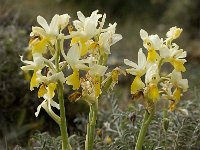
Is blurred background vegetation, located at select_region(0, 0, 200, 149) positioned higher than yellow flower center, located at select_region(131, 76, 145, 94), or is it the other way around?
blurred background vegetation, located at select_region(0, 0, 200, 149)

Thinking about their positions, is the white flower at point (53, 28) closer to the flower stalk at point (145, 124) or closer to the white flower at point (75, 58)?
the white flower at point (75, 58)

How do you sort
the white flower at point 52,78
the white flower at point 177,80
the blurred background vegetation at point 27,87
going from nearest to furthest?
the white flower at point 52,78 → the white flower at point 177,80 → the blurred background vegetation at point 27,87

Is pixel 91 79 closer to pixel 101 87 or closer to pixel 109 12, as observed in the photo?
pixel 101 87

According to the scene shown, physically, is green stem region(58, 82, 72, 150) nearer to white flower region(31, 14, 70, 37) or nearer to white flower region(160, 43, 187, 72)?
white flower region(31, 14, 70, 37)

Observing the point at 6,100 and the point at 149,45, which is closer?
A: the point at 149,45

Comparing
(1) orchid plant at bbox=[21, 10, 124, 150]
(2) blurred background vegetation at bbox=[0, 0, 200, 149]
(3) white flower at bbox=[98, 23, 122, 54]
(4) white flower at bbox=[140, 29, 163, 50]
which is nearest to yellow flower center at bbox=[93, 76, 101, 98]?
(1) orchid plant at bbox=[21, 10, 124, 150]

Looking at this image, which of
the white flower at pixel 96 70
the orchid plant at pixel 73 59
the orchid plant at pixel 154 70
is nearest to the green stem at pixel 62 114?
the orchid plant at pixel 73 59

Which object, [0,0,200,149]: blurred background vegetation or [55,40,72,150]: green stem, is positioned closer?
[55,40,72,150]: green stem

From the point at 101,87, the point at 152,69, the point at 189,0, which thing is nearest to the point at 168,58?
the point at 152,69

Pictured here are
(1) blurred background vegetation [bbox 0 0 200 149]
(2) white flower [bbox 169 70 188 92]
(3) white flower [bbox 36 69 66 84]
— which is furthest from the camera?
(1) blurred background vegetation [bbox 0 0 200 149]

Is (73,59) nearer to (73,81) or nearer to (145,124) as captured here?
(73,81)

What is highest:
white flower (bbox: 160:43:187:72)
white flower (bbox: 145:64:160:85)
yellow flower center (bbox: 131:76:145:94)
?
white flower (bbox: 160:43:187:72)
